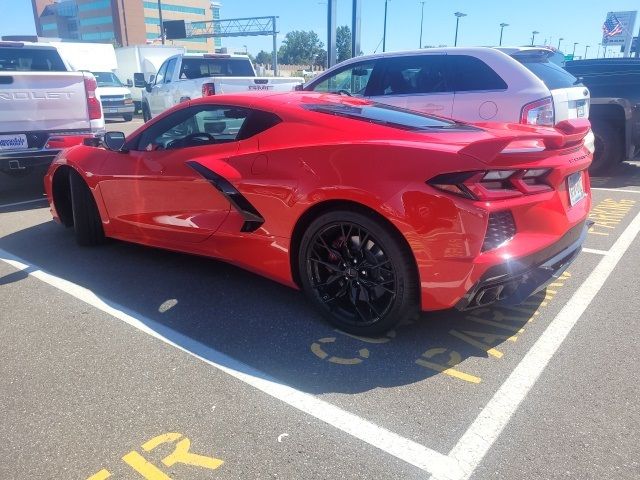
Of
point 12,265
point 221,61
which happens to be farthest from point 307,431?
point 221,61

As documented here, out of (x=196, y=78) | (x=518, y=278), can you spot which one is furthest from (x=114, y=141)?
(x=196, y=78)

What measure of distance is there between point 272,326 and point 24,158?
16.0ft

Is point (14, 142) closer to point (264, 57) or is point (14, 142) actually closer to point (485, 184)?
point (485, 184)

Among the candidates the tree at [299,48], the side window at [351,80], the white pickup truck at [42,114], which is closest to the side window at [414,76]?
the side window at [351,80]

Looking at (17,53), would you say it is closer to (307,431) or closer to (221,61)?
(221,61)

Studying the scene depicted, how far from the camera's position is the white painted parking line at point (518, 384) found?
2121 millimetres

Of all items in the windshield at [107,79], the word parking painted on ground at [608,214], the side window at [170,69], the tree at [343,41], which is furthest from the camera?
the tree at [343,41]

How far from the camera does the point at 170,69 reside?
11.2 metres

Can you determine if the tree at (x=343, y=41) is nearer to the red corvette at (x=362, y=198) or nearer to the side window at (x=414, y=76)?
the side window at (x=414, y=76)

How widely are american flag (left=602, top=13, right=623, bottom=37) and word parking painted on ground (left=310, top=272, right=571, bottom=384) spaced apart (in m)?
52.9

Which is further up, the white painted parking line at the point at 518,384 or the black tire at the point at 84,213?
the black tire at the point at 84,213

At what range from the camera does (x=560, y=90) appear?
5.53 metres

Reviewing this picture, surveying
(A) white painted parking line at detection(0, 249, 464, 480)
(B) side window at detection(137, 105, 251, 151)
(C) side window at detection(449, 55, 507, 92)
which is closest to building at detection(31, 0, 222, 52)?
(C) side window at detection(449, 55, 507, 92)

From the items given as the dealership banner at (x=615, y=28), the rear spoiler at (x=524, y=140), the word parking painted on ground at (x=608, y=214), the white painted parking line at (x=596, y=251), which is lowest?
the word parking painted on ground at (x=608, y=214)
